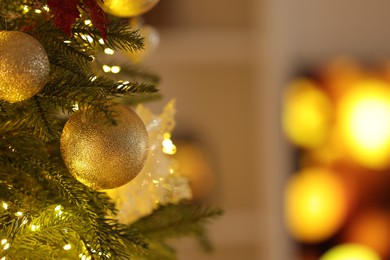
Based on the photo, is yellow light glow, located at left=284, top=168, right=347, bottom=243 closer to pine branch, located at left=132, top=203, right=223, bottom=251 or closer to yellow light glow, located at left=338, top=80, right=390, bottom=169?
yellow light glow, located at left=338, top=80, right=390, bottom=169

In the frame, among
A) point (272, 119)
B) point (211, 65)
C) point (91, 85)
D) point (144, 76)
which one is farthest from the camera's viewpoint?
point (211, 65)

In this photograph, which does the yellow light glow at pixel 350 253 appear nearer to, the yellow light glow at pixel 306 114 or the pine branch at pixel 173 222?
the yellow light glow at pixel 306 114

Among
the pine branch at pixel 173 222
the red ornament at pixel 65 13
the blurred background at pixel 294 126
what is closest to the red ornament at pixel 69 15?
the red ornament at pixel 65 13

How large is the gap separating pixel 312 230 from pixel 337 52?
0.52m

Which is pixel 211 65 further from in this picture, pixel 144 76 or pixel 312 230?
pixel 144 76

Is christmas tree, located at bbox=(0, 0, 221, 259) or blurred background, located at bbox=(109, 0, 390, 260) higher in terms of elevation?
christmas tree, located at bbox=(0, 0, 221, 259)

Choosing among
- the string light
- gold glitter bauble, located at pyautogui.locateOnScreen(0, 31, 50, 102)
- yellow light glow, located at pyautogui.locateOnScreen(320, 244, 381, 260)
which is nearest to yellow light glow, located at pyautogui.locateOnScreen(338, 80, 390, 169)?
yellow light glow, located at pyautogui.locateOnScreen(320, 244, 381, 260)

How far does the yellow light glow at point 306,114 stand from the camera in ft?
6.02

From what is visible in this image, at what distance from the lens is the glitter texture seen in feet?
1.53

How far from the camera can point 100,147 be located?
1.26 ft

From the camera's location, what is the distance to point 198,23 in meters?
1.97

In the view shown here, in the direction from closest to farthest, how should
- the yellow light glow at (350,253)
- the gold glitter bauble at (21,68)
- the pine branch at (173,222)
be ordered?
1. the gold glitter bauble at (21,68)
2. the pine branch at (173,222)
3. the yellow light glow at (350,253)

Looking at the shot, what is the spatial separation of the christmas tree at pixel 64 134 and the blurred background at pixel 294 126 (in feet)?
4.40

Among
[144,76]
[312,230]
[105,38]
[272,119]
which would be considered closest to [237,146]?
[272,119]
